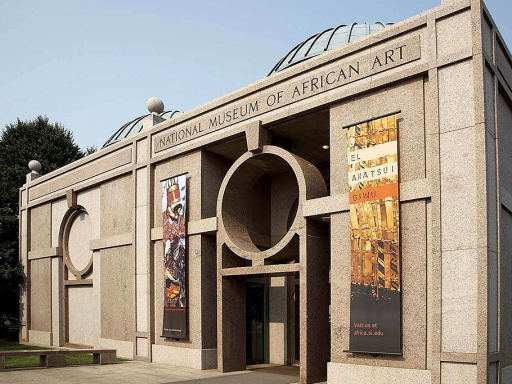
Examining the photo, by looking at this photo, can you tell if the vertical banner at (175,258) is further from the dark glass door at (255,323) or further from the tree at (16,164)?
the tree at (16,164)

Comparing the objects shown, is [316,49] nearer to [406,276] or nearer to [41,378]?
[406,276]

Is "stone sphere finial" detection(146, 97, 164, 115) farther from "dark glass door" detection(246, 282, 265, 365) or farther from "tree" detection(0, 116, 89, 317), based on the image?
"tree" detection(0, 116, 89, 317)

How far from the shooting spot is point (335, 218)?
16094 millimetres

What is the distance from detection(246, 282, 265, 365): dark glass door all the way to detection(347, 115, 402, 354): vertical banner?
23.9ft

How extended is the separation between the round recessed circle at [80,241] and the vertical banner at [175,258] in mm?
8025

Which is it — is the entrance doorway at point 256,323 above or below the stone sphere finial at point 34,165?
below

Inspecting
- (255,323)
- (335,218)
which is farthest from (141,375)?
(335,218)

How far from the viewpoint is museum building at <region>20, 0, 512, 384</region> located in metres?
13.4

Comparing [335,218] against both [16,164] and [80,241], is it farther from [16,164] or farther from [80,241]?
[16,164]

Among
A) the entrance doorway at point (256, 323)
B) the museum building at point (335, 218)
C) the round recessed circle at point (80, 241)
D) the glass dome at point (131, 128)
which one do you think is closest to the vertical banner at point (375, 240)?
the museum building at point (335, 218)

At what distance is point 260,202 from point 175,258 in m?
3.68

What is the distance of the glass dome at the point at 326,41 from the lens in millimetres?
25305

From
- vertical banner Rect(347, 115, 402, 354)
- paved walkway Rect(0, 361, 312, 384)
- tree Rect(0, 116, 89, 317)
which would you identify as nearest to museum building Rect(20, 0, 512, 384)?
vertical banner Rect(347, 115, 402, 354)

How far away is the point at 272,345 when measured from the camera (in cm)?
2192
